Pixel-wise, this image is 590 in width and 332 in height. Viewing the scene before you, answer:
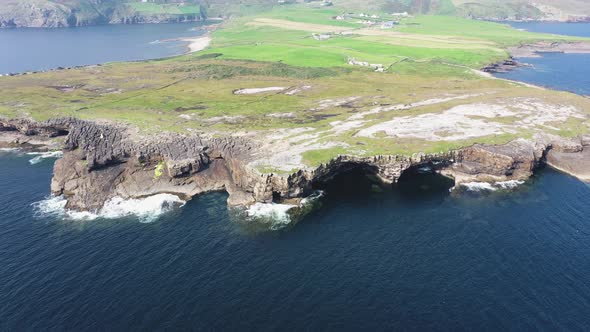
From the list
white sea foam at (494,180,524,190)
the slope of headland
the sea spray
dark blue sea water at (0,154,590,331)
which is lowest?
dark blue sea water at (0,154,590,331)

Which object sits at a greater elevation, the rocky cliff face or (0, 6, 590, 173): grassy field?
(0, 6, 590, 173): grassy field

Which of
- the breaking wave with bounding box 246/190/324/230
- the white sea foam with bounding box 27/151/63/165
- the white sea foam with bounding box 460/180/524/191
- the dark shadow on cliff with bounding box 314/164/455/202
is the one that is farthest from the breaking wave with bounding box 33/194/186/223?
the white sea foam with bounding box 460/180/524/191

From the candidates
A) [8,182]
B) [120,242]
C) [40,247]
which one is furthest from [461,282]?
[8,182]

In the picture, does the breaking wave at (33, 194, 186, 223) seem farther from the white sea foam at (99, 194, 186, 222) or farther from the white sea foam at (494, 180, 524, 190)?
the white sea foam at (494, 180, 524, 190)

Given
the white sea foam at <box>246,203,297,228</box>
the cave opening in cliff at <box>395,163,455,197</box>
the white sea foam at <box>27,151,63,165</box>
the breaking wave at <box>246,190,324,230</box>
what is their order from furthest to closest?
the white sea foam at <box>27,151,63,165</box> → the cave opening in cliff at <box>395,163,455,197</box> → the white sea foam at <box>246,203,297,228</box> → the breaking wave at <box>246,190,324,230</box>

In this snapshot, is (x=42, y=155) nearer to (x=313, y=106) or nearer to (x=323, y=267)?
(x=313, y=106)

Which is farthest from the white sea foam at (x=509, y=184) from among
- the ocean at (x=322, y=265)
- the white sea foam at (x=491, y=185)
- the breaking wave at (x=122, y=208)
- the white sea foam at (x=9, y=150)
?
the white sea foam at (x=9, y=150)

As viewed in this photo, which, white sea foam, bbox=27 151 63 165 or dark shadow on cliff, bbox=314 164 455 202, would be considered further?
white sea foam, bbox=27 151 63 165

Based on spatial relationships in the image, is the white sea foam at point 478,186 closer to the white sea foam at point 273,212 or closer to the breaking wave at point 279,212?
the breaking wave at point 279,212
